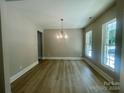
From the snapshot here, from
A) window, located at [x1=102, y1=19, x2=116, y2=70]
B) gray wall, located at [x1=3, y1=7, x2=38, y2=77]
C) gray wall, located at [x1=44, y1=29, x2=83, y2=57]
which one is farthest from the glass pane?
gray wall, located at [x1=44, y1=29, x2=83, y2=57]

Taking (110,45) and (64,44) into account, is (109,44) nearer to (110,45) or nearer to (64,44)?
(110,45)

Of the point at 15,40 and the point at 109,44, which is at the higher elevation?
the point at 15,40

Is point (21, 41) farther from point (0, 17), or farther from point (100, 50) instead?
point (100, 50)

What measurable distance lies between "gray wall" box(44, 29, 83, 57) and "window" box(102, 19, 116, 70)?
12.6ft

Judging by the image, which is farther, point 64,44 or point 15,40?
point 64,44

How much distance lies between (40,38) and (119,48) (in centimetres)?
695

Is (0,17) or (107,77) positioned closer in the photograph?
(0,17)

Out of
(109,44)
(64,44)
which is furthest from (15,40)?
(64,44)

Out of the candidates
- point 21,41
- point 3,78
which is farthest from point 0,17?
point 21,41

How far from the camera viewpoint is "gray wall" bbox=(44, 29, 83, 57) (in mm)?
7805

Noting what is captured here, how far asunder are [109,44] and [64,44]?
4.51 metres

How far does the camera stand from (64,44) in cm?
788

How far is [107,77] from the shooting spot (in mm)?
3477

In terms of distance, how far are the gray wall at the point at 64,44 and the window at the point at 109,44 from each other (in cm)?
384
